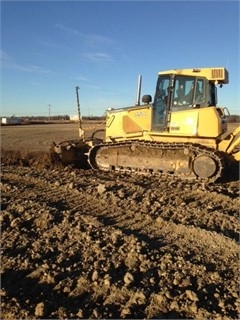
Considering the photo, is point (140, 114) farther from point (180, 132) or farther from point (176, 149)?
point (176, 149)

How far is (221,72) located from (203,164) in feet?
8.67

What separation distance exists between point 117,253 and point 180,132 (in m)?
6.89

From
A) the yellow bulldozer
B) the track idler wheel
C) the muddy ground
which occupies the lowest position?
the muddy ground

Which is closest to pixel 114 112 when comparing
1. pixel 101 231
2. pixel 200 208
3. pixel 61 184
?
pixel 61 184

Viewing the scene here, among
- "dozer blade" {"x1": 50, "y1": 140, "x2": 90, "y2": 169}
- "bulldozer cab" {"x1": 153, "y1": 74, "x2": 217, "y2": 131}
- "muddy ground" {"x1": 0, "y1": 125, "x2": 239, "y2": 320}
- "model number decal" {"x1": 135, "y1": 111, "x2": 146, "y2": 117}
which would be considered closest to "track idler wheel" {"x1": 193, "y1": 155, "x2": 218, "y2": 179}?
"bulldozer cab" {"x1": 153, "y1": 74, "x2": 217, "y2": 131}

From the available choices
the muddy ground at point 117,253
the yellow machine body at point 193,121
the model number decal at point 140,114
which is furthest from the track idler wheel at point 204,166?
the model number decal at point 140,114

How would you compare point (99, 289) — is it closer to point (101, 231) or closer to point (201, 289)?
point (201, 289)

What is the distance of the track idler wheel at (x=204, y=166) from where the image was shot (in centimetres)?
1101

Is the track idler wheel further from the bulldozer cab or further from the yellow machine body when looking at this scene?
the bulldozer cab

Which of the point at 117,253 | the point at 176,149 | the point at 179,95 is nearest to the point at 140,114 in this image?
the point at 179,95

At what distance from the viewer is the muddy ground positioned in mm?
4270

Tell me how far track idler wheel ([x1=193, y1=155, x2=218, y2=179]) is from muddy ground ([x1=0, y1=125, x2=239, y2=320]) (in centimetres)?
163

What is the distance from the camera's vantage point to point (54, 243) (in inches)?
233

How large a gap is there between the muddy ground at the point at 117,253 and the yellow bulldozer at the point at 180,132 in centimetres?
212
